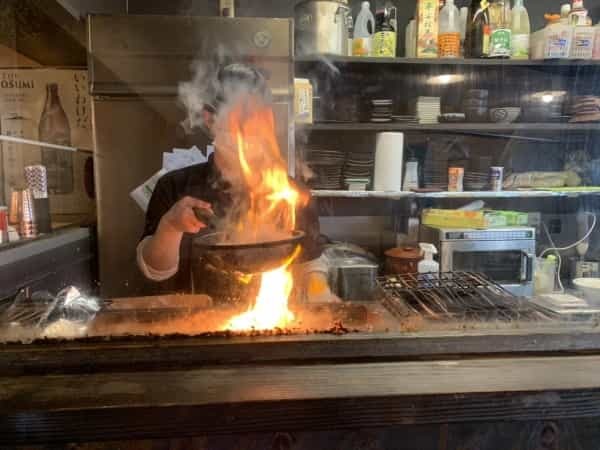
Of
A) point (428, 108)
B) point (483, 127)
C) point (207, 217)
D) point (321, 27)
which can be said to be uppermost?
point (321, 27)

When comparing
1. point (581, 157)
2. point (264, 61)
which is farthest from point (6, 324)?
point (581, 157)

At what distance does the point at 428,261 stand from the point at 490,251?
27 cm

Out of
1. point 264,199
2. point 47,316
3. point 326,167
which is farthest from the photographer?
point 326,167

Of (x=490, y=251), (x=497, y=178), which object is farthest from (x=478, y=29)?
(x=490, y=251)

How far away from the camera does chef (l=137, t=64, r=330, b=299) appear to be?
31.7 inches

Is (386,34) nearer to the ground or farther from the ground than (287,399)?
farther from the ground

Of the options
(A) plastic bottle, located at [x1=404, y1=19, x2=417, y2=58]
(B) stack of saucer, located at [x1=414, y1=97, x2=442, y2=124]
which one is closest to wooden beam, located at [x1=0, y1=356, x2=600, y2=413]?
(B) stack of saucer, located at [x1=414, y1=97, x2=442, y2=124]

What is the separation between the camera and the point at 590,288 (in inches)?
34.3

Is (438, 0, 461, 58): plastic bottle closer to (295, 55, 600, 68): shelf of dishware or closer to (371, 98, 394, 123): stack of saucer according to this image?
(295, 55, 600, 68): shelf of dishware

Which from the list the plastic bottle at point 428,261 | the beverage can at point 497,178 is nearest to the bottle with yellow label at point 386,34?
the beverage can at point 497,178

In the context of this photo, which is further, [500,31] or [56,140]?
[500,31]

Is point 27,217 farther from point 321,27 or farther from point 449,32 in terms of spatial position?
point 449,32

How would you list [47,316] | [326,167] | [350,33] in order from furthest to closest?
[350,33] → [326,167] → [47,316]

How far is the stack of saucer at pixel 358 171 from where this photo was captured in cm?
111
